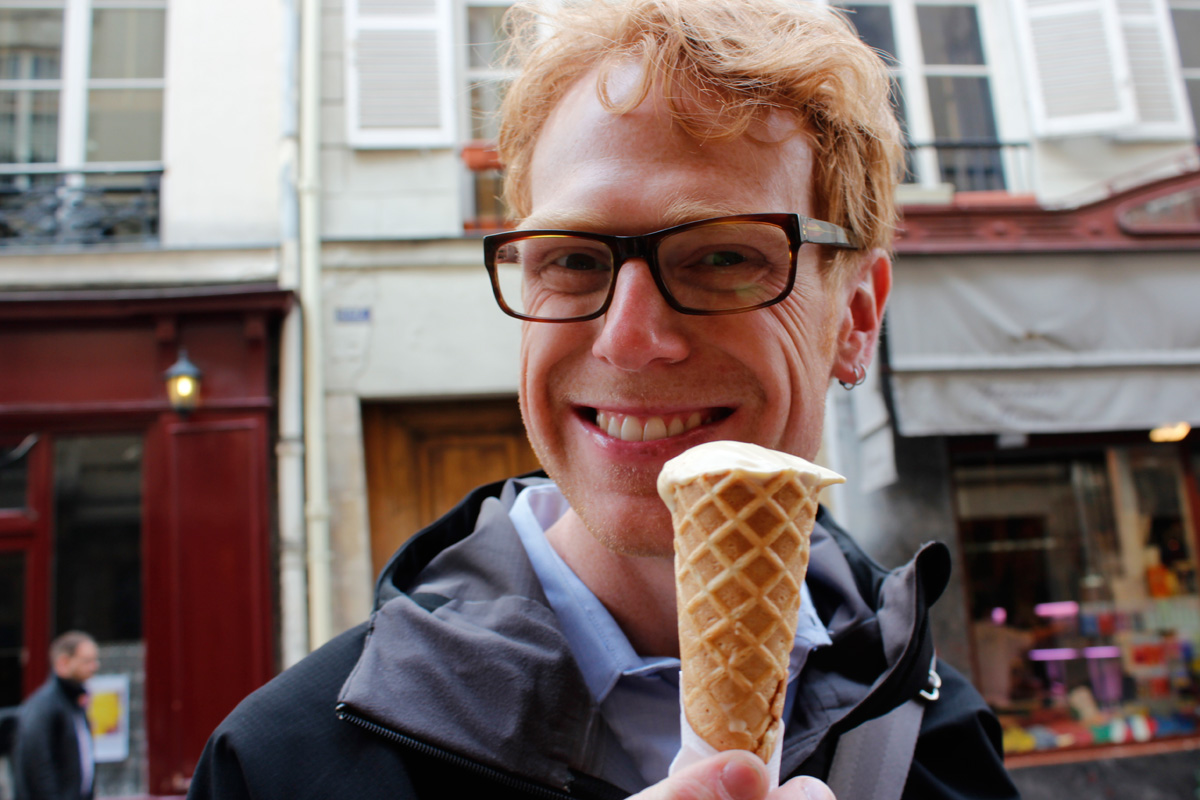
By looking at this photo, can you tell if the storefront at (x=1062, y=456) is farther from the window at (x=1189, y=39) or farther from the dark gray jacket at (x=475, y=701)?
the dark gray jacket at (x=475, y=701)

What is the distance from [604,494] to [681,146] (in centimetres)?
58

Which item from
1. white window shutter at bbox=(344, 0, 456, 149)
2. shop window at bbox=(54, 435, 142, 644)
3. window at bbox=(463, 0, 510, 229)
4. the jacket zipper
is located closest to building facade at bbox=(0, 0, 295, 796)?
shop window at bbox=(54, 435, 142, 644)

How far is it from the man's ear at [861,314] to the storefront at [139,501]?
5.58 metres

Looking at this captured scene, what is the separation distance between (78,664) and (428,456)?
113 inches

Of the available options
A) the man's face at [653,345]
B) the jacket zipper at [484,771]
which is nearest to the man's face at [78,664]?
the jacket zipper at [484,771]

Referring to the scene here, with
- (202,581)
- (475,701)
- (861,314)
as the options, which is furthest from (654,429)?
(202,581)

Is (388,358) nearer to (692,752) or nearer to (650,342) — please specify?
(650,342)

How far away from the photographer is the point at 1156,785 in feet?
21.2

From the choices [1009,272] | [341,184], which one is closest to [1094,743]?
[1009,272]

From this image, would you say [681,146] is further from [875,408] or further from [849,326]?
[875,408]

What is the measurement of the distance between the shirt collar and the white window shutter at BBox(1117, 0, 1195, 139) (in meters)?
7.82

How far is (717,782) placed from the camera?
0.90 meters

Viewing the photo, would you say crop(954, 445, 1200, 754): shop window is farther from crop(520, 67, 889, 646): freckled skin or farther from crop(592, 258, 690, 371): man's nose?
crop(592, 258, 690, 371): man's nose

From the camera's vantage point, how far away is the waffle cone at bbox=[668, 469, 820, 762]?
1033 mm
